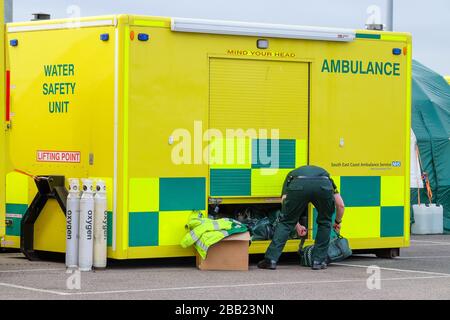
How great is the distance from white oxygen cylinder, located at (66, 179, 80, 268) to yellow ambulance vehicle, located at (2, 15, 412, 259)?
348mm

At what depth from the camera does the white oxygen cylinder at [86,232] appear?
11695mm

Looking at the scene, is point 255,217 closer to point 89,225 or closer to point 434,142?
point 89,225

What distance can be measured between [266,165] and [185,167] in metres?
1.01

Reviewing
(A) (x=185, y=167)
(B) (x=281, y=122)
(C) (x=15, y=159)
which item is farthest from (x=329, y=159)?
(C) (x=15, y=159)

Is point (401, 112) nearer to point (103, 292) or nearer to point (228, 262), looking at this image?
point (228, 262)

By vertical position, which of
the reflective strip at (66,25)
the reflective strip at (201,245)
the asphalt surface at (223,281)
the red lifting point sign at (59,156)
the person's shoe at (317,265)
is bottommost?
the asphalt surface at (223,281)

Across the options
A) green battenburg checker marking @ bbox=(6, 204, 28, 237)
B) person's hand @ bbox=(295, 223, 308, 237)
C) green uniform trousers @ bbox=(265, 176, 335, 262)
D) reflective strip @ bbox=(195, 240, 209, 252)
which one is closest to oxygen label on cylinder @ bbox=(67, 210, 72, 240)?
green battenburg checker marking @ bbox=(6, 204, 28, 237)

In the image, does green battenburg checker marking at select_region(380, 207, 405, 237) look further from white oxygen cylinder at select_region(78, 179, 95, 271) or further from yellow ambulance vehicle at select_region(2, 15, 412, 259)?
white oxygen cylinder at select_region(78, 179, 95, 271)

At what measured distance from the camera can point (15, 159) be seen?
1300cm

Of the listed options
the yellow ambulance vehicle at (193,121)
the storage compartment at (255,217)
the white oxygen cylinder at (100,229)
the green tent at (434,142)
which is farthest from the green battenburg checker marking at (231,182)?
the green tent at (434,142)

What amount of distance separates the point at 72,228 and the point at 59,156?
1.04m

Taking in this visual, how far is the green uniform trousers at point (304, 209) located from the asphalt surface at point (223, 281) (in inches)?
9.7

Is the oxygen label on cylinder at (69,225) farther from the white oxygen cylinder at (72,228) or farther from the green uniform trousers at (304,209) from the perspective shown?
the green uniform trousers at (304,209)

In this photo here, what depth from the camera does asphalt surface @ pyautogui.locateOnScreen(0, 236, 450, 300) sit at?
988cm
